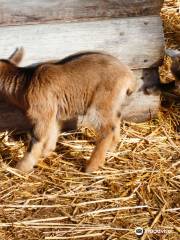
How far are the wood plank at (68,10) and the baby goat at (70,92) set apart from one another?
367 millimetres

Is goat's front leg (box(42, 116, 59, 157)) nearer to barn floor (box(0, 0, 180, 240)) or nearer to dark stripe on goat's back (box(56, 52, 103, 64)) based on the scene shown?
barn floor (box(0, 0, 180, 240))

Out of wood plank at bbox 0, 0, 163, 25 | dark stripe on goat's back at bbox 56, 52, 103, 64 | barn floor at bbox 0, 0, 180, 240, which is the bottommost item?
barn floor at bbox 0, 0, 180, 240

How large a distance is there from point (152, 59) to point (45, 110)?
1282 mm

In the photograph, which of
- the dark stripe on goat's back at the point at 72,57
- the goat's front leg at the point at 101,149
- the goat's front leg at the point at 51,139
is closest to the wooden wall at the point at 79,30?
the dark stripe on goat's back at the point at 72,57

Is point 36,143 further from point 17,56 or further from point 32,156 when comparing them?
point 17,56

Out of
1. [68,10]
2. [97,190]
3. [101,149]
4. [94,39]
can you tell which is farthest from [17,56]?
[97,190]


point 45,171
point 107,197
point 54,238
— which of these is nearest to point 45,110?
point 45,171

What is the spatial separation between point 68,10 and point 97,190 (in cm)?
166

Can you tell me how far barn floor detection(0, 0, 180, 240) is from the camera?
159 inches

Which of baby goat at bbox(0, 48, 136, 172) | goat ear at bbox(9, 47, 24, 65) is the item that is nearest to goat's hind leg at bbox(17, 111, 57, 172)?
baby goat at bbox(0, 48, 136, 172)

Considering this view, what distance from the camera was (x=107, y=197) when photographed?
14.6 ft

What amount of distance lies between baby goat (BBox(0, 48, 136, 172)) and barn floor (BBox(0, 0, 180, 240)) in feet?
0.63

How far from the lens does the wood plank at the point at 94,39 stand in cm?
483

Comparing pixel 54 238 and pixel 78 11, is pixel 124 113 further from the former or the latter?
pixel 54 238
